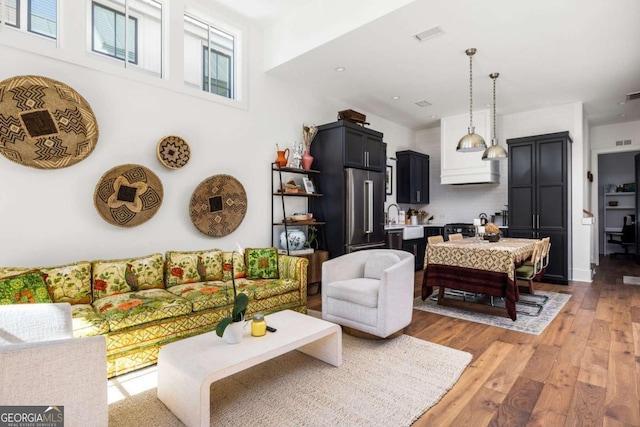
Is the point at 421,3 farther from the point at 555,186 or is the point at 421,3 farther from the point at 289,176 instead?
the point at 555,186

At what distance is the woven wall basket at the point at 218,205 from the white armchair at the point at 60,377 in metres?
2.44

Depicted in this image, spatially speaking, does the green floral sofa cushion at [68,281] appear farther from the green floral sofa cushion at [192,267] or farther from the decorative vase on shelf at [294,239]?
the decorative vase on shelf at [294,239]

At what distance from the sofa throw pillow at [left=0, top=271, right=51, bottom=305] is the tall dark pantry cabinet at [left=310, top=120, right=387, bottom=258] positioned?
330cm

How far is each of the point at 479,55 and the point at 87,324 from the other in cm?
479

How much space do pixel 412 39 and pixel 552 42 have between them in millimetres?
1580

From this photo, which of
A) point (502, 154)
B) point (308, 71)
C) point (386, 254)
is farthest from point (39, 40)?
point (502, 154)

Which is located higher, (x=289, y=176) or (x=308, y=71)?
(x=308, y=71)

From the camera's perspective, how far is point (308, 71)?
4.64 metres

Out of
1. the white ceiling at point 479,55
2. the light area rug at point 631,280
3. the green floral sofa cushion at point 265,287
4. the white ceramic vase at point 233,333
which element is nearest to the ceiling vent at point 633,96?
the white ceiling at point 479,55

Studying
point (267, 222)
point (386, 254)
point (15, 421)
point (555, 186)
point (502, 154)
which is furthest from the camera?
point (555, 186)

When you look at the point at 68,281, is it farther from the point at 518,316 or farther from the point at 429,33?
the point at 518,316

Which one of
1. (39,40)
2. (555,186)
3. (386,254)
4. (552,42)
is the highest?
(552,42)

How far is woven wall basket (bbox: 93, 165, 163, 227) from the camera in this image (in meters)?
3.21

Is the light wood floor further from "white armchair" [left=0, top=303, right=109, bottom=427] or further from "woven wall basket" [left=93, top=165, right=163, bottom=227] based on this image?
"woven wall basket" [left=93, top=165, right=163, bottom=227]
